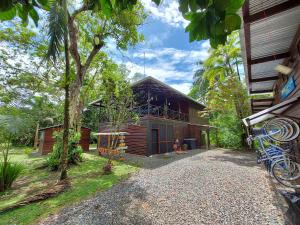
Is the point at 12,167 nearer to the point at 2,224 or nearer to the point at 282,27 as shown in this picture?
the point at 2,224

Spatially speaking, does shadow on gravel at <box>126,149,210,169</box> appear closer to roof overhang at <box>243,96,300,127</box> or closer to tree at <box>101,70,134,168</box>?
tree at <box>101,70,134,168</box>

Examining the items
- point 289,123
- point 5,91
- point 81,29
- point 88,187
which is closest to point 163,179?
point 88,187

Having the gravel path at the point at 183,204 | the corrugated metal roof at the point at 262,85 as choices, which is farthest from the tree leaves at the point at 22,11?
the corrugated metal roof at the point at 262,85

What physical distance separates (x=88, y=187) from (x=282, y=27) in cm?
691

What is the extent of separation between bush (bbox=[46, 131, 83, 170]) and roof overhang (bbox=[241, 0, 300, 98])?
351 inches

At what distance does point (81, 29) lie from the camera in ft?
36.6

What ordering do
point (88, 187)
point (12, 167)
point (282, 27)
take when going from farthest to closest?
point (12, 167)
point (88, 187)
point (282, 27)

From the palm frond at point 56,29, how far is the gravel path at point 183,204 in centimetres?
400

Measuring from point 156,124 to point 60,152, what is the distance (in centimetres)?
719

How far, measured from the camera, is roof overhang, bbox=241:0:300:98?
8.19 ft

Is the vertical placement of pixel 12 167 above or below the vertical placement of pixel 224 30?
below

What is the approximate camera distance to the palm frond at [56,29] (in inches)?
156

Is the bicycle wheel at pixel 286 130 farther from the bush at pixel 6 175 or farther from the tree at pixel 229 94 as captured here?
the tree at pixel 229 94

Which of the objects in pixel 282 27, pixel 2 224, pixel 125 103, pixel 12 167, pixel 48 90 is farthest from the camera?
pixel 48 90
